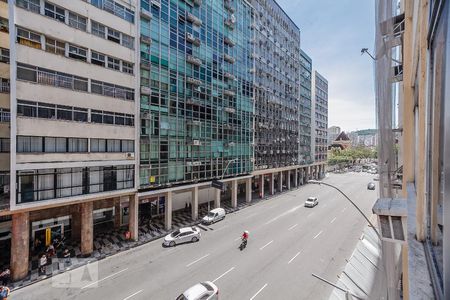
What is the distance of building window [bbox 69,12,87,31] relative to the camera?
19.5 meters

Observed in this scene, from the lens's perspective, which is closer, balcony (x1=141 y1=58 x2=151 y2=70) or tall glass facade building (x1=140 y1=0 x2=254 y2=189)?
balcony (x1=141 y1=58 x2=151 y2=70)

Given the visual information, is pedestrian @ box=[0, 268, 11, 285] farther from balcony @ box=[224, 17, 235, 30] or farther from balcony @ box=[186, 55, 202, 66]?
balcony @ box=[224, 17, 235, 30]

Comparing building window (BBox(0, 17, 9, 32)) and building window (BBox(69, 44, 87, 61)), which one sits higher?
building window (BBox(0, 17, 9, 32))

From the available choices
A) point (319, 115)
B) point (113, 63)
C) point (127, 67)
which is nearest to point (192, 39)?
point (127, 67)

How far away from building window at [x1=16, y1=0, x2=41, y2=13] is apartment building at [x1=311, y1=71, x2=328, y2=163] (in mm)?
62770

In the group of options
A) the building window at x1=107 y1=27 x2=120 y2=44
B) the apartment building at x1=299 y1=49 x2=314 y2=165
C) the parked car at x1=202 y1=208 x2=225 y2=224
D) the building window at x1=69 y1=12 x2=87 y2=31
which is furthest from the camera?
the apartment building at x1=299 y1=49 x2=314 y2=165

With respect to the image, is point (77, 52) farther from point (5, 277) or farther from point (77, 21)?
point (5, 277)

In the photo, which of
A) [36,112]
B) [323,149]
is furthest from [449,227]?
[323,149]

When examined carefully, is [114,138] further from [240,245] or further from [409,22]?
[409,22]

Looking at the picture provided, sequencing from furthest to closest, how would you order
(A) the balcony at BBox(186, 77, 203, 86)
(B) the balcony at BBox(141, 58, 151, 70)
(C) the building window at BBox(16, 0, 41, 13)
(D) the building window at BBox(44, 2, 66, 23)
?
(A) the balcony at BBox(186, 77, 203, 86) → (B) the balcony at BBox(141, 58, 151, 70) → (D) the building window at BBox(44, 2, 66, 23) → (C) the building window at BBox(16, 0, 41, 13)

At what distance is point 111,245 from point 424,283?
25550 millimetres

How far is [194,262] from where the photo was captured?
777 inches

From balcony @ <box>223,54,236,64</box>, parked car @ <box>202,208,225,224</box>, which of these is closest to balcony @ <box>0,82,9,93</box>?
parked car @ <box>202,208,225,224</box>

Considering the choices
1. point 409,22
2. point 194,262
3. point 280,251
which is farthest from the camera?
point 280,251
